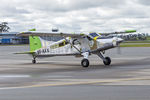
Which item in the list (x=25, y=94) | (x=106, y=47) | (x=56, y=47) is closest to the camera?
(x=25, y=94)

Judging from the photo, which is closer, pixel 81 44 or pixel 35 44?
pixel 81 44

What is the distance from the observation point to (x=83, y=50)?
63.9ft

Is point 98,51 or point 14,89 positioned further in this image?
point 98,51

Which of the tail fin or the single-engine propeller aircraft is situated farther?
the tail fin

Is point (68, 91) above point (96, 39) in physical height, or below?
below

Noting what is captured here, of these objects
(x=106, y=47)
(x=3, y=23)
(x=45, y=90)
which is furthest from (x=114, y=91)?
(x=3, y=23)

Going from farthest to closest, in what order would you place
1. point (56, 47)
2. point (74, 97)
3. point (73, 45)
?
point (56, 47) < point (73, 45) < point (74, 97)

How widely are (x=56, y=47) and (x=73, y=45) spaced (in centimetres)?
184

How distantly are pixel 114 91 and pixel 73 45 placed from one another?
1122 cm

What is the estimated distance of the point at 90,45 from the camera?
1931 cm

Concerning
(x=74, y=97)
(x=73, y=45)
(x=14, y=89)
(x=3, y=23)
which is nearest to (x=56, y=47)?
(x=73, y=45)

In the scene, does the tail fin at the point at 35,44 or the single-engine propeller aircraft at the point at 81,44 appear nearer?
the single-engine propeller aircraft at the point at 81,44

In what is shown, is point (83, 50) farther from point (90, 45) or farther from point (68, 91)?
point (68, 91)

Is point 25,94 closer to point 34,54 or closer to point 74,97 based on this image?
point 74,97
